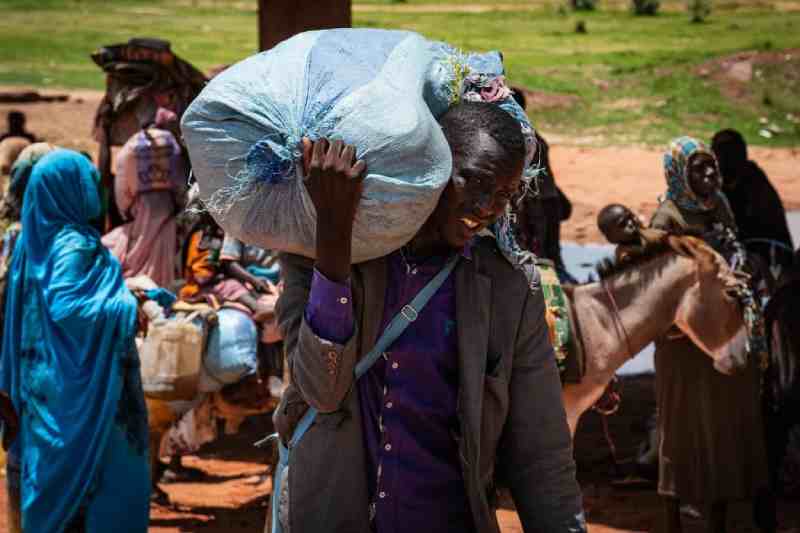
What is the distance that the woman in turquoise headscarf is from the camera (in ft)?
17.9

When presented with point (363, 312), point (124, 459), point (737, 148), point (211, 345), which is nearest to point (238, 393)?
point (211, 345)

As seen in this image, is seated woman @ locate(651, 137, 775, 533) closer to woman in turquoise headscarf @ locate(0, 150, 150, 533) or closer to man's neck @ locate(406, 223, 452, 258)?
woman in turquoise headscarf @ locate(0, 150, 150, 533)

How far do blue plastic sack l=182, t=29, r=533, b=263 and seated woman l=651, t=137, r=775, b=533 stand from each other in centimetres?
405

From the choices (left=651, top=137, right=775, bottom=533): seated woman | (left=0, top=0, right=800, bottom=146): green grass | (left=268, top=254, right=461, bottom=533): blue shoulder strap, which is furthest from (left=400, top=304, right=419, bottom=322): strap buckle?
(left=0, top=0, right=800, bottom=146): green grass

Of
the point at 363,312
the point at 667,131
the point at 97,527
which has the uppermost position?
the point at 363,312

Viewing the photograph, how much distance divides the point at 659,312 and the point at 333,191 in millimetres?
3827

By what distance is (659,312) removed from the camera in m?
6.11

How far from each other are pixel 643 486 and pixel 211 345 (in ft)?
9.28

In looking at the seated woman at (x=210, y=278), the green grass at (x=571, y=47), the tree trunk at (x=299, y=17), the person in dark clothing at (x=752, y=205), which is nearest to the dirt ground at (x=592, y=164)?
the green grass at (x=571, y=47)

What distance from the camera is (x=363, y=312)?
108 inches

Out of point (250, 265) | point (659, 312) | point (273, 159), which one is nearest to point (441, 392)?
point (273, 159)

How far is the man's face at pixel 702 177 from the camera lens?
6914mm

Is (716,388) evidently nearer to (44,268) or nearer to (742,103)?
(44,268)

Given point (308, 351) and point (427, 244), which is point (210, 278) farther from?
point (308, 351)
